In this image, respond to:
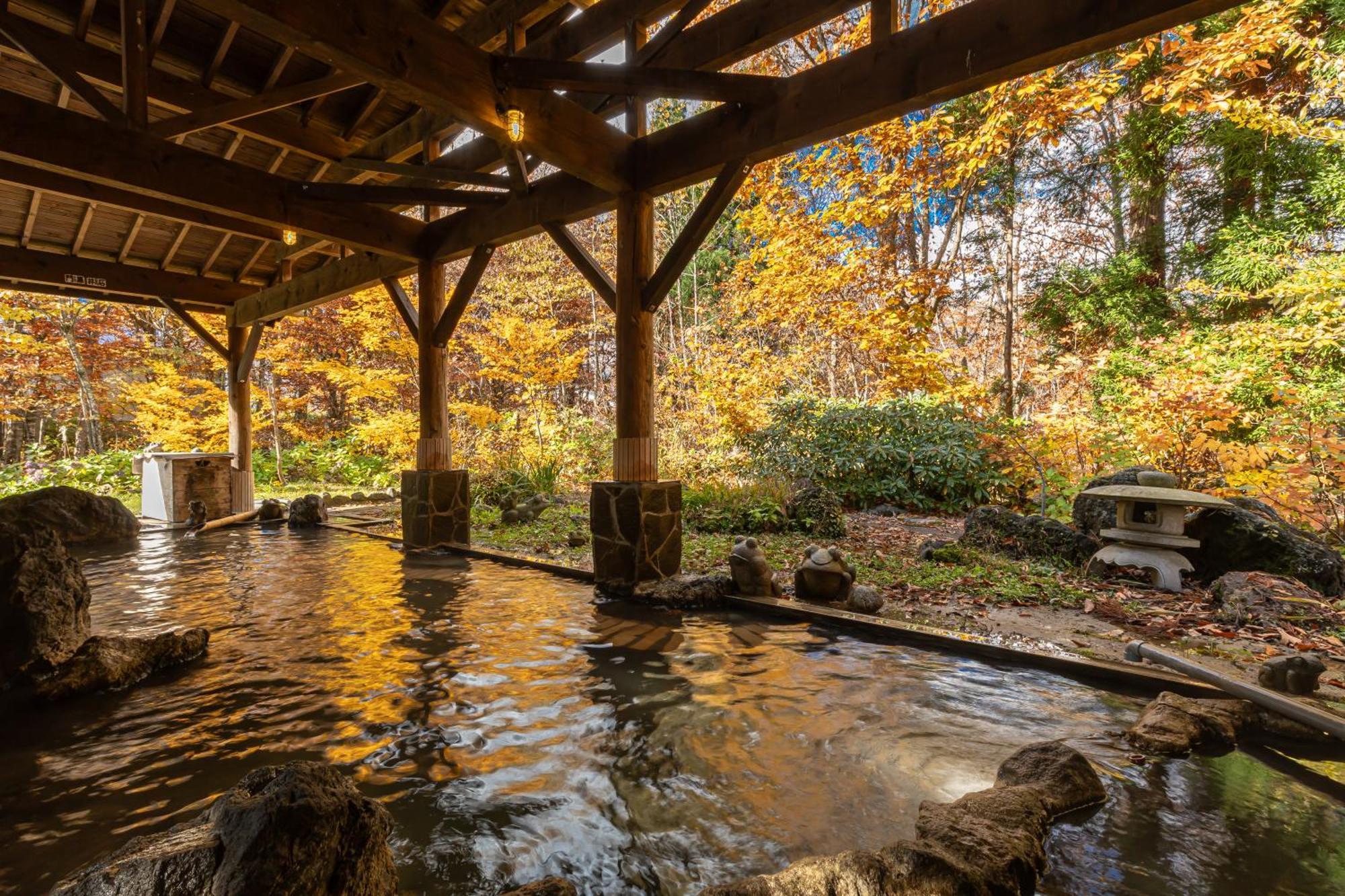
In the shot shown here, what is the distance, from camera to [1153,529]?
15.2 feet

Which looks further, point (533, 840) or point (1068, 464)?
point (1068, 464)

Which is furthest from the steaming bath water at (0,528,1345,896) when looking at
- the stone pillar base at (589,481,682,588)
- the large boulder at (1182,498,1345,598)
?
the large boulder at (1182,498,1345,598)

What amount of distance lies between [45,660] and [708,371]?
9872 millimetres

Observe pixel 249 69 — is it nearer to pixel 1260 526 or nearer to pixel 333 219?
pixel 333 219

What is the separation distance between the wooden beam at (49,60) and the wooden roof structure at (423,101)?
0.02 m

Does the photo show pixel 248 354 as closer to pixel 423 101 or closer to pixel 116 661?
pixel 116 661

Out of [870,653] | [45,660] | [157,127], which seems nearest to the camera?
[45,660]

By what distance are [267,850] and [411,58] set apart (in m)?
3.70

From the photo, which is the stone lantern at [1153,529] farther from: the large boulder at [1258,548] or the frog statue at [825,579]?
the frog statue at [825,579]

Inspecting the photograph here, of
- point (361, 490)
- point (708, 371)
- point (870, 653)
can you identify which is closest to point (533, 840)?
point (870, 653)

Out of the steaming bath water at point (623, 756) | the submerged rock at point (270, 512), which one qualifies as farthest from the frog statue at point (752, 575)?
the submerged rock at point (270, 512)

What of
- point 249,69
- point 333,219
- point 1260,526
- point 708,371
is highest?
point 249,69

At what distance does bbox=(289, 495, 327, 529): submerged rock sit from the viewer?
878cm

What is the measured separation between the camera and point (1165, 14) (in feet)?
8.83
